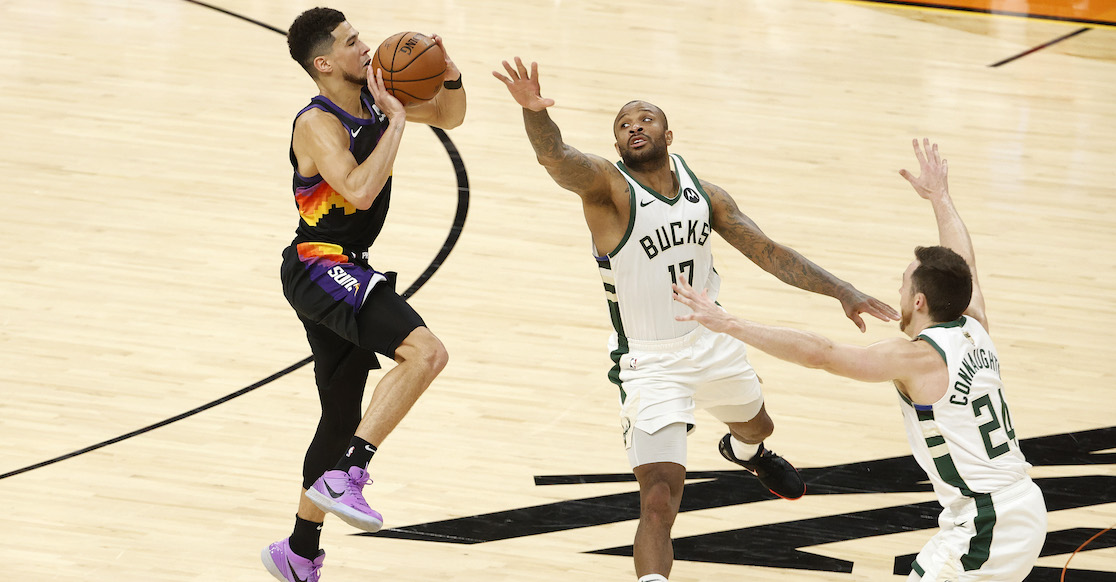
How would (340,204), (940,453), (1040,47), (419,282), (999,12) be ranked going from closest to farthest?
1. (940,453)
2. (340,204)
3. (419,282)
4. (1040,47)
5. (999,12)

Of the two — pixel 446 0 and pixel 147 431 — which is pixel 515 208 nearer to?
pixel 147 431

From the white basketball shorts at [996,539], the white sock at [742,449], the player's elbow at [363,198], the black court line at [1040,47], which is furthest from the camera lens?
the black court line at [1040,47]

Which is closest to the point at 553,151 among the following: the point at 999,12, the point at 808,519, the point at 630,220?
the point at 630,220

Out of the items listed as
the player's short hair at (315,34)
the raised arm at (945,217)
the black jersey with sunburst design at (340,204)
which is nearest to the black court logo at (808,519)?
the raised arm at (945,217)

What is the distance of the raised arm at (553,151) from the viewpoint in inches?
206

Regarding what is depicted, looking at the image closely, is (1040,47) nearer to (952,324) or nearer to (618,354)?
(618,354)

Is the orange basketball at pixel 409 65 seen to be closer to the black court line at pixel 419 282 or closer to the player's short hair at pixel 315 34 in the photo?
the player's short hair at pixel 315 34

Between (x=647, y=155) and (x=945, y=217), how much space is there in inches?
48.0

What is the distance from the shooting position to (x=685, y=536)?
6.24 meters

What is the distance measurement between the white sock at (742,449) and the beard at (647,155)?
1431mm

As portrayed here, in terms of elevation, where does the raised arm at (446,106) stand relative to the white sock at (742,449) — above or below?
above

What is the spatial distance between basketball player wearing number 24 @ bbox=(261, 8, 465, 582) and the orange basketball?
7cm

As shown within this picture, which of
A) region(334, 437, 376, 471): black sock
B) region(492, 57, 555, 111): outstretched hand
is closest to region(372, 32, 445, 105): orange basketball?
region(492, 57, 555, 111): outstretched hand

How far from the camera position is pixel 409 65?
18.1 feet
